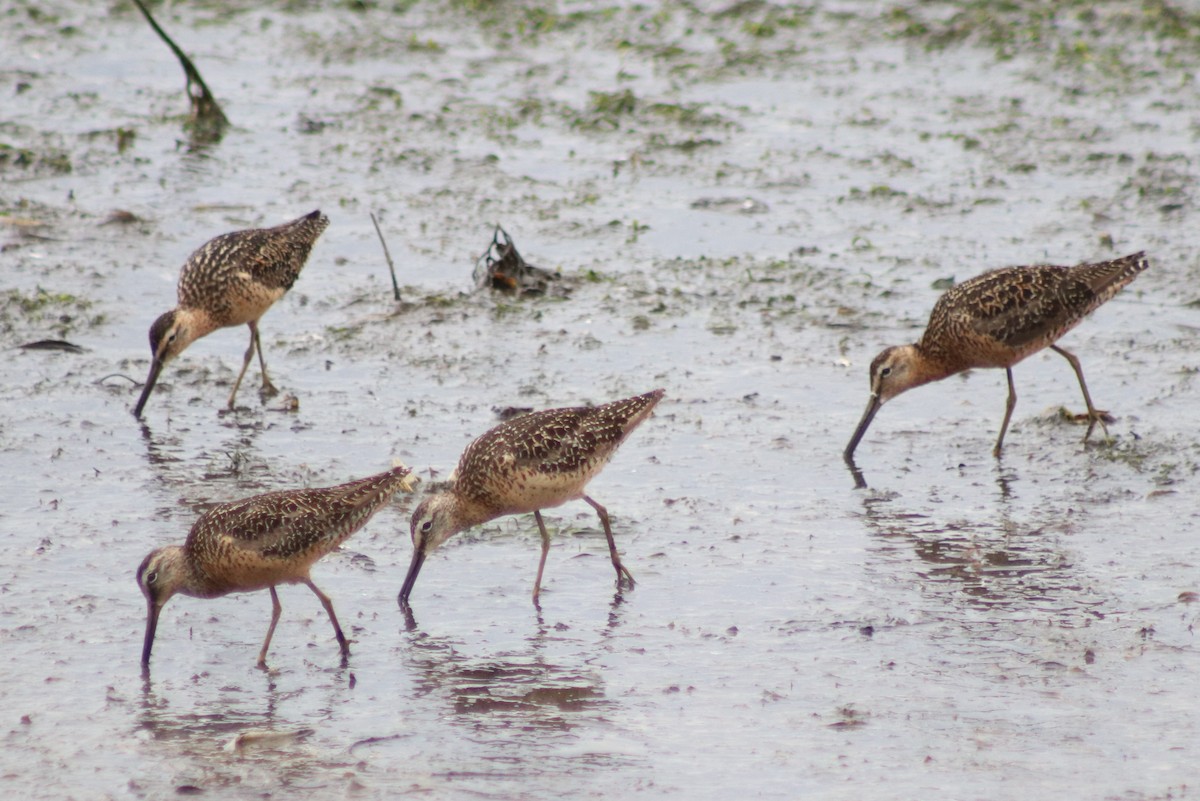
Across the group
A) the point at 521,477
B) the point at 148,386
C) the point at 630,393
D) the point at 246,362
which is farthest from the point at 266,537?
the point at 630,393

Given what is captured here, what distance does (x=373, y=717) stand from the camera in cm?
519

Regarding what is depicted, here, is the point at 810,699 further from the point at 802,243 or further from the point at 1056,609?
the point at 802,243

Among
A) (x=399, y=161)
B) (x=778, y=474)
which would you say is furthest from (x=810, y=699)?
(x=399, y=161)

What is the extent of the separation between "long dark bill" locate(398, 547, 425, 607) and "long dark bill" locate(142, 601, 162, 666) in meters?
0.89

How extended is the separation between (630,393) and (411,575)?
2.34 metres

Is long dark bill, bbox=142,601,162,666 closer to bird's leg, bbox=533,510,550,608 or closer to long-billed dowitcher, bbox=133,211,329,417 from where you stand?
bird's leg, bbox=533,510,550,608

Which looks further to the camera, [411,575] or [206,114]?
[206,114]

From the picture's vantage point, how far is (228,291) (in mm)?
8211

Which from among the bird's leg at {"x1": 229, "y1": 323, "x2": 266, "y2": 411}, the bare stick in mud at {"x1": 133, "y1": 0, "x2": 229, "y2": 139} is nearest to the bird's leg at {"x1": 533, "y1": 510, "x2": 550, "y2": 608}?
the bird's leg at {"x1": 229, "y1": 323, "x2": 266, "y2": 411}

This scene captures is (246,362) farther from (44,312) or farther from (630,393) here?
(630,393)

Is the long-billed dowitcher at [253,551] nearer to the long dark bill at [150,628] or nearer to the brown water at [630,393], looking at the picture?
the long dark bill at [150,628]

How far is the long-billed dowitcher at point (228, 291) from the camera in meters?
8.02

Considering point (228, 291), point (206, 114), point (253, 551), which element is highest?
point (206, 114)

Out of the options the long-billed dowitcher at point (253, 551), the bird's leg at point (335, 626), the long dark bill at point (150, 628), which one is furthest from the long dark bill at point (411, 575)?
the long dark bill at point (150, 628)
